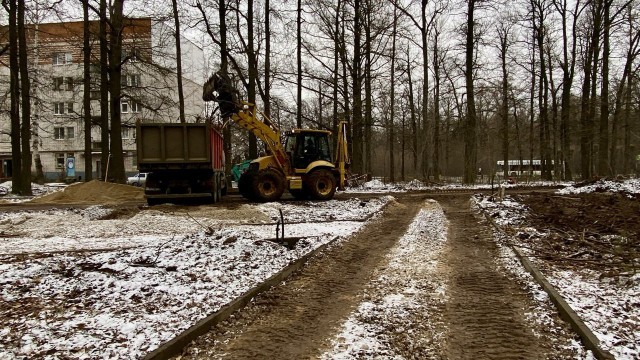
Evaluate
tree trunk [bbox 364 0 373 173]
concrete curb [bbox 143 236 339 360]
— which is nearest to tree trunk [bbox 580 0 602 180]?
tree trunk [bbox 364 0 373 173]

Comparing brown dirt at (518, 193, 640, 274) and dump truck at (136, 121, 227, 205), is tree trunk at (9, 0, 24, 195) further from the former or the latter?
brown dirt at (518, 193, 640, 274)

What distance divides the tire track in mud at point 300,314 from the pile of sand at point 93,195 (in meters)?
13.1

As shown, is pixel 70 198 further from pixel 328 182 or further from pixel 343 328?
pixel 343 328

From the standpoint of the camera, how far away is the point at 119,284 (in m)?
5.84

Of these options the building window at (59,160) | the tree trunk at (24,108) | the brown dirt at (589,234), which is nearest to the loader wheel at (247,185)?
the brown dirt at (589,234)

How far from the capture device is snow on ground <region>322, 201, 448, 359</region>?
430 centimetres

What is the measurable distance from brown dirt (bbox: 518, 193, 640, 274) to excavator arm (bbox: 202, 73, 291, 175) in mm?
8973

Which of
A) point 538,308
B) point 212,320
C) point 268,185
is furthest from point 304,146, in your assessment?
point 212,320

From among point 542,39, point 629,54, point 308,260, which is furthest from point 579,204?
point 542,39

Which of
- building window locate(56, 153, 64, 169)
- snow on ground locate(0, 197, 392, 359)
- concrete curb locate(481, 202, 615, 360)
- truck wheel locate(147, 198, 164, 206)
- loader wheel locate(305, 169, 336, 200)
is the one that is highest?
building window locate(56, 153, 64, 169)

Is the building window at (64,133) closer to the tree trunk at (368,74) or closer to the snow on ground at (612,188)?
the tree trunk at (368,74)

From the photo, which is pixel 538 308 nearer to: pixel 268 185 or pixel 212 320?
pixel 212 320

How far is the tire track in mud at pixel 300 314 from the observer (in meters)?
4.37

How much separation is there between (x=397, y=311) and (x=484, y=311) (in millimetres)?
969
